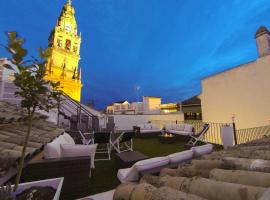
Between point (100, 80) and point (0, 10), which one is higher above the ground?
point (0, 10)

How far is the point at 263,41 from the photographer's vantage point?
6.36 metres

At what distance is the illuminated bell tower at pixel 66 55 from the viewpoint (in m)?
20.3

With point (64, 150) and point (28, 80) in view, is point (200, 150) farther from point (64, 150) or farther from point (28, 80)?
point (28, 80)

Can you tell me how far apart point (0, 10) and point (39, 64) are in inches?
2308

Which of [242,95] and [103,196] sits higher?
[242,95]

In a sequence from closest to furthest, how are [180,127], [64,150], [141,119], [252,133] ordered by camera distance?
[64,150]
[252,133]
[180,127]
[141,119]

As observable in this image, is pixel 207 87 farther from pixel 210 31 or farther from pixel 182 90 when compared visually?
pixel 182 90

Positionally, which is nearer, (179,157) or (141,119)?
(179,157)

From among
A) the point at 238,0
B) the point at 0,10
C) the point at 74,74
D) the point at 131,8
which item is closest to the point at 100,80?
the point at 131,8

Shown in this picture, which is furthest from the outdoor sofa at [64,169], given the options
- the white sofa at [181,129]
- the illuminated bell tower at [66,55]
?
the illuminated bell tower at [66,55]

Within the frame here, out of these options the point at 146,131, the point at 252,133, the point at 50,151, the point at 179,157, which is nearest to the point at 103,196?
the point at 50,151

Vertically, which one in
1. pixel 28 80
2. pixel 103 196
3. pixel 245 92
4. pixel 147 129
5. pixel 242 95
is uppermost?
pixel 245 92

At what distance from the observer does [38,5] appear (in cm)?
4794

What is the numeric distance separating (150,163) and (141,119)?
11746mm
